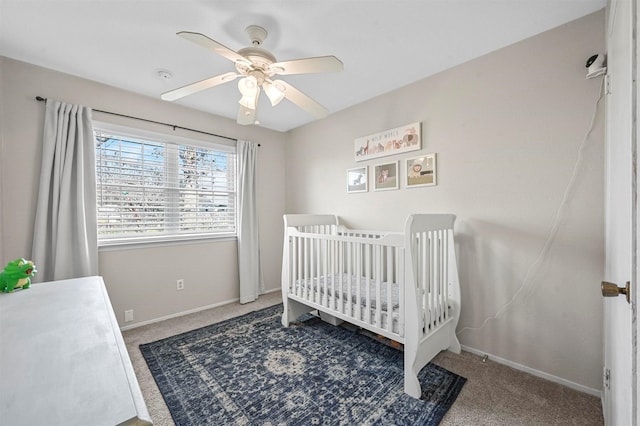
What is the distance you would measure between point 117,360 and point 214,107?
110 inches

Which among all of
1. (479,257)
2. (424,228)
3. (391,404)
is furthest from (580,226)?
(391,404)

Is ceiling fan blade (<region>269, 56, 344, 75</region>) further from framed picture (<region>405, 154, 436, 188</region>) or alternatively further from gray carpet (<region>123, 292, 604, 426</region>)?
gray carpet (<region>123, 292, 604, 426</region>)

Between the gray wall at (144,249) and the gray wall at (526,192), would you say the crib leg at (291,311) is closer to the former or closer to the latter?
the gray wall at (144,249)

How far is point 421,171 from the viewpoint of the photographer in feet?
7.71

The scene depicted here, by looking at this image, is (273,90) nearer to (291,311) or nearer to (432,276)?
(432,276)

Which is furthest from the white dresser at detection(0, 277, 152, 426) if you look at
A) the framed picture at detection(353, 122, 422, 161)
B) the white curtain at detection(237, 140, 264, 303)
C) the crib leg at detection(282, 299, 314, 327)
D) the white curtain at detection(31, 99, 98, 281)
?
the framed picture at detection(353, 122, 422, 161)

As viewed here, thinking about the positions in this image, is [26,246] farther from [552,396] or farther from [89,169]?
[552,396]

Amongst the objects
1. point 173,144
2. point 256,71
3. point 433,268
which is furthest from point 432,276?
point 173,144

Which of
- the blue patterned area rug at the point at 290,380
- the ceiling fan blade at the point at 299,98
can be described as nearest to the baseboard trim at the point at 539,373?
the blue patterned area rug at the point at 290,380

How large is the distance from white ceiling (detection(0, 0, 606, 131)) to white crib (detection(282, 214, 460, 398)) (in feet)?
4.03

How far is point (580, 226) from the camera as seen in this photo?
5.36ft

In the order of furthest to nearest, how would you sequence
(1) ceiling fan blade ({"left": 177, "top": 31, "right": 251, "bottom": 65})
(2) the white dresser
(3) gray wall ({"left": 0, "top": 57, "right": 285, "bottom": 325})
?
(3) gray wall ({"left": 0, "top": 57, "right": 285, "bottom": 325})
(1) ceiling fan blade ({"left": 177, "top": 31, "right": 251, "bottom": 65})
(2) the white dresser

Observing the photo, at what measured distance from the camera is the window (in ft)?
8.27

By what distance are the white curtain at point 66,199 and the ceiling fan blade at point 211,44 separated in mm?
1752
